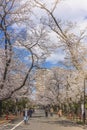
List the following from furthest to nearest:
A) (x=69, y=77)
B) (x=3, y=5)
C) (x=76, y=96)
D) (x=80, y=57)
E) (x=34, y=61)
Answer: (x=69, y=77) < (x=76, y=96) < (x=80, y=57) < (x=34, y=61) < (x=3, y=5)

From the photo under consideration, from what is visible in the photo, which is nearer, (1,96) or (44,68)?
(44,68)

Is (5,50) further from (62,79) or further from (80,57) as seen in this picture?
(62,79)

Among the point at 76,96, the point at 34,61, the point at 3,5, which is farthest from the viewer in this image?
the point at 76,96

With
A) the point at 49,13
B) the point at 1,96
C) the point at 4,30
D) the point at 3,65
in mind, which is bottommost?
the point at 1,96

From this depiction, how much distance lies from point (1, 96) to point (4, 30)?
8916 millimetres

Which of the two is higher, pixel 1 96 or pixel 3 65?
pixel 3 65

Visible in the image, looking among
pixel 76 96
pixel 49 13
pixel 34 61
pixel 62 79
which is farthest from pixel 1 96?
pixel 62 79

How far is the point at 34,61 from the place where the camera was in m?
35.5

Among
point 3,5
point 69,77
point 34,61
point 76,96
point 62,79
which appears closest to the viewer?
point 3,5

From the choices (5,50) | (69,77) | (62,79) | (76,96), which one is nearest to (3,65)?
(5,50)

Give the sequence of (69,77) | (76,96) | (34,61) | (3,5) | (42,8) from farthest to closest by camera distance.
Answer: (69,77)
(76,96)
(42,8)
(34,61)
(3,5)

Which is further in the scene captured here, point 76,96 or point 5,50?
point 76,96

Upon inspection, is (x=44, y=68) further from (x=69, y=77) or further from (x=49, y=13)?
(x=69, y=77)

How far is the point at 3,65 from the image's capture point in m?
37.8
